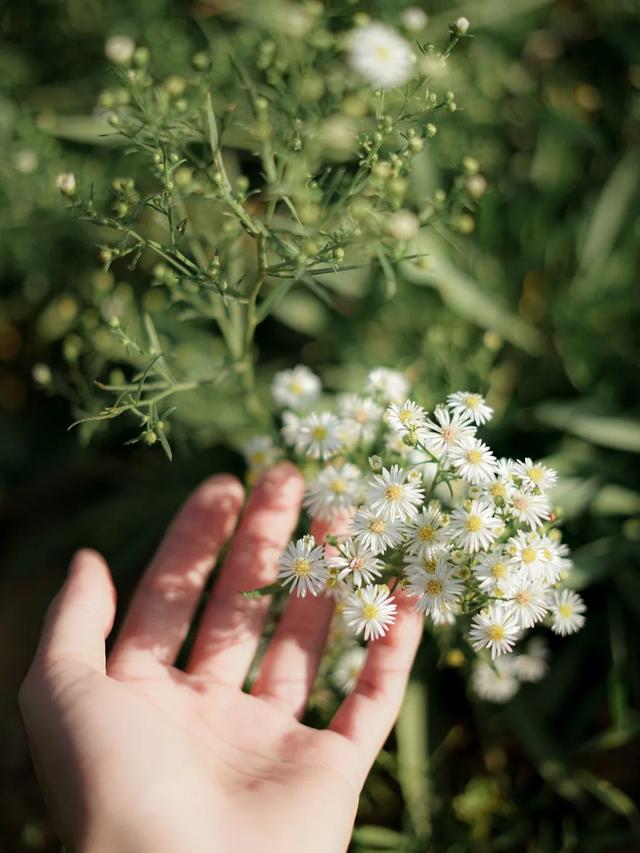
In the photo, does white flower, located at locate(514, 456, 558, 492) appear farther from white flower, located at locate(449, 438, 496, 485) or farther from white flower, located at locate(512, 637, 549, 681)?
white flower, located at locate(512, 637, 549, 681)

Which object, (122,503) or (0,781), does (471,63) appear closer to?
(122,503)

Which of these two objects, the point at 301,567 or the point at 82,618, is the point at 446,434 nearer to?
the point at 301,567

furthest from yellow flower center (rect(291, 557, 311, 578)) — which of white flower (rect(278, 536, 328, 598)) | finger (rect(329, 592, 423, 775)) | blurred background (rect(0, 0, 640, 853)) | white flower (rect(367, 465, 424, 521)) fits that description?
blurred background (rect(0, 0, 640, 853))

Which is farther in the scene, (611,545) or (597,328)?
(597,328)

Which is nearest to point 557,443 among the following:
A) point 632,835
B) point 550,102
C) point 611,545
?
point 611,545

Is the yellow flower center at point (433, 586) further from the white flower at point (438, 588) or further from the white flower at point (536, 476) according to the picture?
the white flower at point (536, 476)
